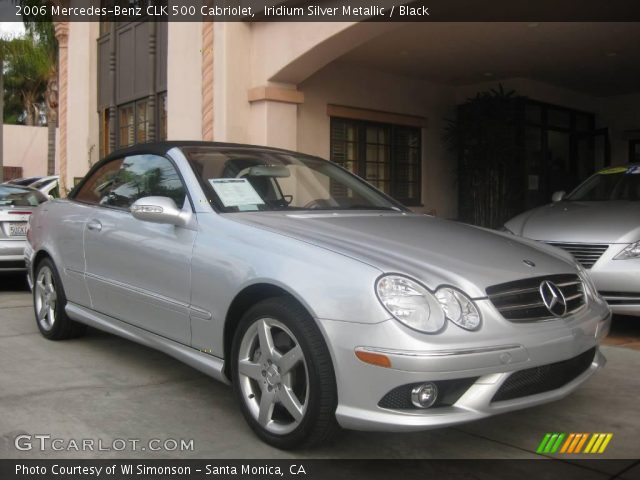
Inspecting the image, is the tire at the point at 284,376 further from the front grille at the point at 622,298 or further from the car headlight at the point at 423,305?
the front grille at the point at 622,298

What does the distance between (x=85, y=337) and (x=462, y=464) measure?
3.42 metres

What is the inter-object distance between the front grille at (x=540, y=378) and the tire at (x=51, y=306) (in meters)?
3.40

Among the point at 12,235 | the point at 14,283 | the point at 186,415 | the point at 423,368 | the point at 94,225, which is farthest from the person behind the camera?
the point at 14,283

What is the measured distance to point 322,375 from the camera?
2828mm

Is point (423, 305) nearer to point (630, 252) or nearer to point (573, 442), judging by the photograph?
point (573, 442)

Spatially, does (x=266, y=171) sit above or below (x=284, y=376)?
above

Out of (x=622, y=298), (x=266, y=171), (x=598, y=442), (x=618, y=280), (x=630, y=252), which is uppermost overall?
(x=266, y=171)

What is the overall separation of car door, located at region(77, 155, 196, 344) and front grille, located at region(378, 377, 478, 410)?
1329 millimetres

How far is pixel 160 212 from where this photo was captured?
3.67 m

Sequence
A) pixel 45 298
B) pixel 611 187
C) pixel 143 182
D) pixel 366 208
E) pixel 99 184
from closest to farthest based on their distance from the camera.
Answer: pixel 366 208, pixel 143 182, pixel 99 184, pixel 45 298, pixel 611 187

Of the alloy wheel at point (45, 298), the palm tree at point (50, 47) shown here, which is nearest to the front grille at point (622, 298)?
the alloy wheel at point (45, 298)

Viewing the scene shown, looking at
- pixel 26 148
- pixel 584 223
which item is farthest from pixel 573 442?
pixel 26 148

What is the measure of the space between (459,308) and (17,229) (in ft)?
21.2

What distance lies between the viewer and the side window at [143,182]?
4.07 m
